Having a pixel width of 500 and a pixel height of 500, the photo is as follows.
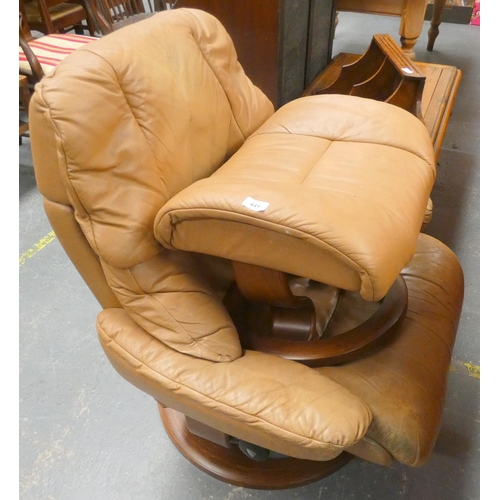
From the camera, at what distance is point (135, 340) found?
2.79ft

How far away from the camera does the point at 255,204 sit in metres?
0.66

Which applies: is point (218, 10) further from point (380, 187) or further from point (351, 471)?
point (351, 471)

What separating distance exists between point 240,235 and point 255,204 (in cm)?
6

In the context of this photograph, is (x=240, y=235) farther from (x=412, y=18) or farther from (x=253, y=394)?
(x=412, y=18)

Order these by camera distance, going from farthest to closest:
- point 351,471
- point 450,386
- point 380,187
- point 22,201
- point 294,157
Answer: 1. point 22,201
2. point 450,386
3. point 351,471
4. point 294,157
5. point 380,187

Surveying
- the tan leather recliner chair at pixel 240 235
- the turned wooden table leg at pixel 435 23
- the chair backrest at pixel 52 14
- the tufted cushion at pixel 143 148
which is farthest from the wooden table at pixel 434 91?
the chair backrest at pixel 52 14

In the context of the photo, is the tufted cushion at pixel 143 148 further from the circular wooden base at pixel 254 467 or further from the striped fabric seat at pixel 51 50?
the striped fabric seat at pixel 51 50

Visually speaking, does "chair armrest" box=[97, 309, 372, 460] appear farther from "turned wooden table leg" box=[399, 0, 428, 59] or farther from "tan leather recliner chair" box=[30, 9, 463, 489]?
"turned wooden table leg" box=[399, 0, 428, 59]

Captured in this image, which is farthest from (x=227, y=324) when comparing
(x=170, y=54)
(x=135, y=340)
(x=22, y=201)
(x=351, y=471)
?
(x=22, y=201)

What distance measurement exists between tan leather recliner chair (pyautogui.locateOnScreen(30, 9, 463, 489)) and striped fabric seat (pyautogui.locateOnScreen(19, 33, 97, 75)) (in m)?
1.47

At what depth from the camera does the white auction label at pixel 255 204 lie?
0.65m

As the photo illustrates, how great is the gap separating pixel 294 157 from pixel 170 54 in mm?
295

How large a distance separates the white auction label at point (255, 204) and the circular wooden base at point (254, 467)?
735mm

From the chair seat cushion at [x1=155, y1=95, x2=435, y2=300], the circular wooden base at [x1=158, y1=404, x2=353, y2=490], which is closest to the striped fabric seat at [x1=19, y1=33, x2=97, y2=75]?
the chair seat cushion at [x1=155, y1=95, x2=435, y2=300]
